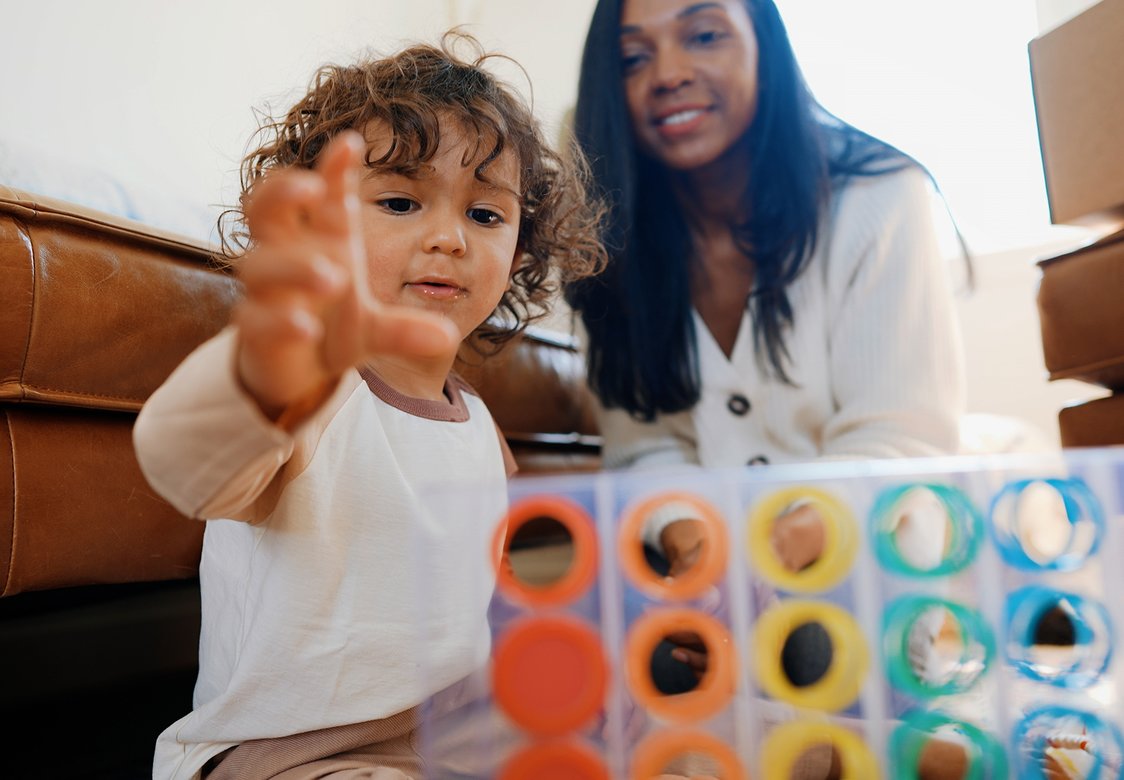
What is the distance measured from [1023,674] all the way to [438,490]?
0.26 metres

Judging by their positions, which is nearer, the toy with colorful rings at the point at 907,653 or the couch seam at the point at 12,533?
the toy with colorful rings at the point at 907,653

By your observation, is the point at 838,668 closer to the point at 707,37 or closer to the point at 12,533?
the point at 12,533

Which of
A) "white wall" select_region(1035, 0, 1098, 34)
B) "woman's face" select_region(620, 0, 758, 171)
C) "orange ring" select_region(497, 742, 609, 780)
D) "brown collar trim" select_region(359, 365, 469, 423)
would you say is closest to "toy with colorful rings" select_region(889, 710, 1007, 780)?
"orange ring" select_region(497, 742, 609, 780)

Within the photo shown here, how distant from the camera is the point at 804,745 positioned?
377 millimetres

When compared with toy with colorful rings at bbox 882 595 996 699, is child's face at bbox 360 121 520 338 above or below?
above

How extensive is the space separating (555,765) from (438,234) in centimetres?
43

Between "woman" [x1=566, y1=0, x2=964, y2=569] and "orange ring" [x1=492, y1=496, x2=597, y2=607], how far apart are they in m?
0.56

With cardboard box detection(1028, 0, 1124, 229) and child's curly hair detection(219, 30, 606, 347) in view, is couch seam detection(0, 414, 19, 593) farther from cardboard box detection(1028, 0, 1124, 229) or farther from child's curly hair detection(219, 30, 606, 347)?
cardboard box detection(1028, 0, 1124, 229)

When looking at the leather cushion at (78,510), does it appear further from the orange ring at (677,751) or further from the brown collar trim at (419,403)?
the orange ring at (677,751)

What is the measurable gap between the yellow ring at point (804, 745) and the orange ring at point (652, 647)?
1.0 inches

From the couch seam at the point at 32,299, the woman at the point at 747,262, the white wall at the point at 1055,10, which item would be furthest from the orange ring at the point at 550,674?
the white wall at the point at 1055,10

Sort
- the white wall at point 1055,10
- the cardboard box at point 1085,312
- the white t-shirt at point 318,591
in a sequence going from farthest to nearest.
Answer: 1. the white wall at point 1055,10
2. the cardboard box at point 1085,312
3. the white t-shirt at point 318,591

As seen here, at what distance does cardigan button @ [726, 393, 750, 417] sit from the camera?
1022 mm

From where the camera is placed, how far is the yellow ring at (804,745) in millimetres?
375
